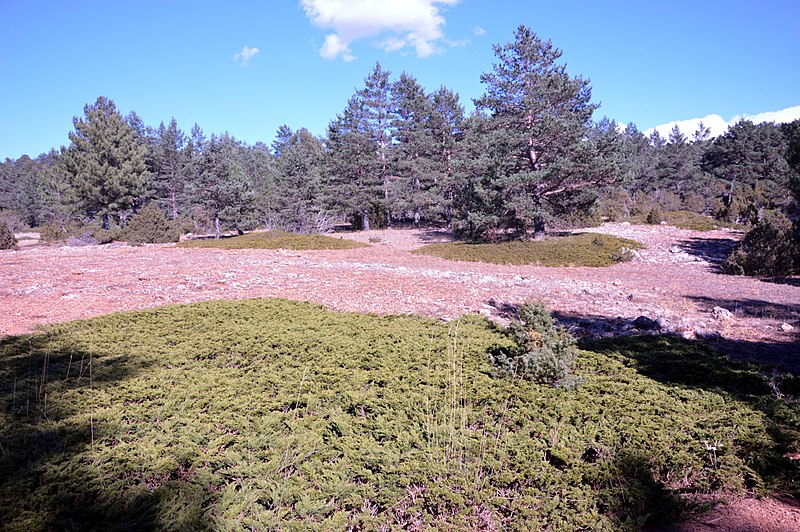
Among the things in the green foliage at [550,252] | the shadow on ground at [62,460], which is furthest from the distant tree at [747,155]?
the shadow on ground at [62,460]

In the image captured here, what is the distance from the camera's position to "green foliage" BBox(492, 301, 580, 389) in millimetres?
4141

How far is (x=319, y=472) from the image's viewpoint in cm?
271

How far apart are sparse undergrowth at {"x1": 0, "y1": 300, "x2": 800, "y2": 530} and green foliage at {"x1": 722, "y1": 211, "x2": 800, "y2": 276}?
1065cm

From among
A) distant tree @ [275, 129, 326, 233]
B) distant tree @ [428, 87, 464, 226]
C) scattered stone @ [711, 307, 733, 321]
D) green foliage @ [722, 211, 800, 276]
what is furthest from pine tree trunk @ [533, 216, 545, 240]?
distant tree @ [275, 129, 326, 233]

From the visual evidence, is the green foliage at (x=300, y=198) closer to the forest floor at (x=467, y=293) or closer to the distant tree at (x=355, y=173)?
the distant tree at (x=355, y=173)

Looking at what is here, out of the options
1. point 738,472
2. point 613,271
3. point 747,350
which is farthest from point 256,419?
point 613,271

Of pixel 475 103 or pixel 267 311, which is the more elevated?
pixel 475 103

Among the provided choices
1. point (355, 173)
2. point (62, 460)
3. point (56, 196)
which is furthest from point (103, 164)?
point (62, 460)

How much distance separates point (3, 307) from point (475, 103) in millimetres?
18029

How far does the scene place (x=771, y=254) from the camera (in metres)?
12.8

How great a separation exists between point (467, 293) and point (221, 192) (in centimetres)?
2203

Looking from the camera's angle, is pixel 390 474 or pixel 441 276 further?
pixel 441 276

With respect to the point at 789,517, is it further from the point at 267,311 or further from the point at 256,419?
the point at 267,311

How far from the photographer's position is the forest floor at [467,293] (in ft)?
20.5
